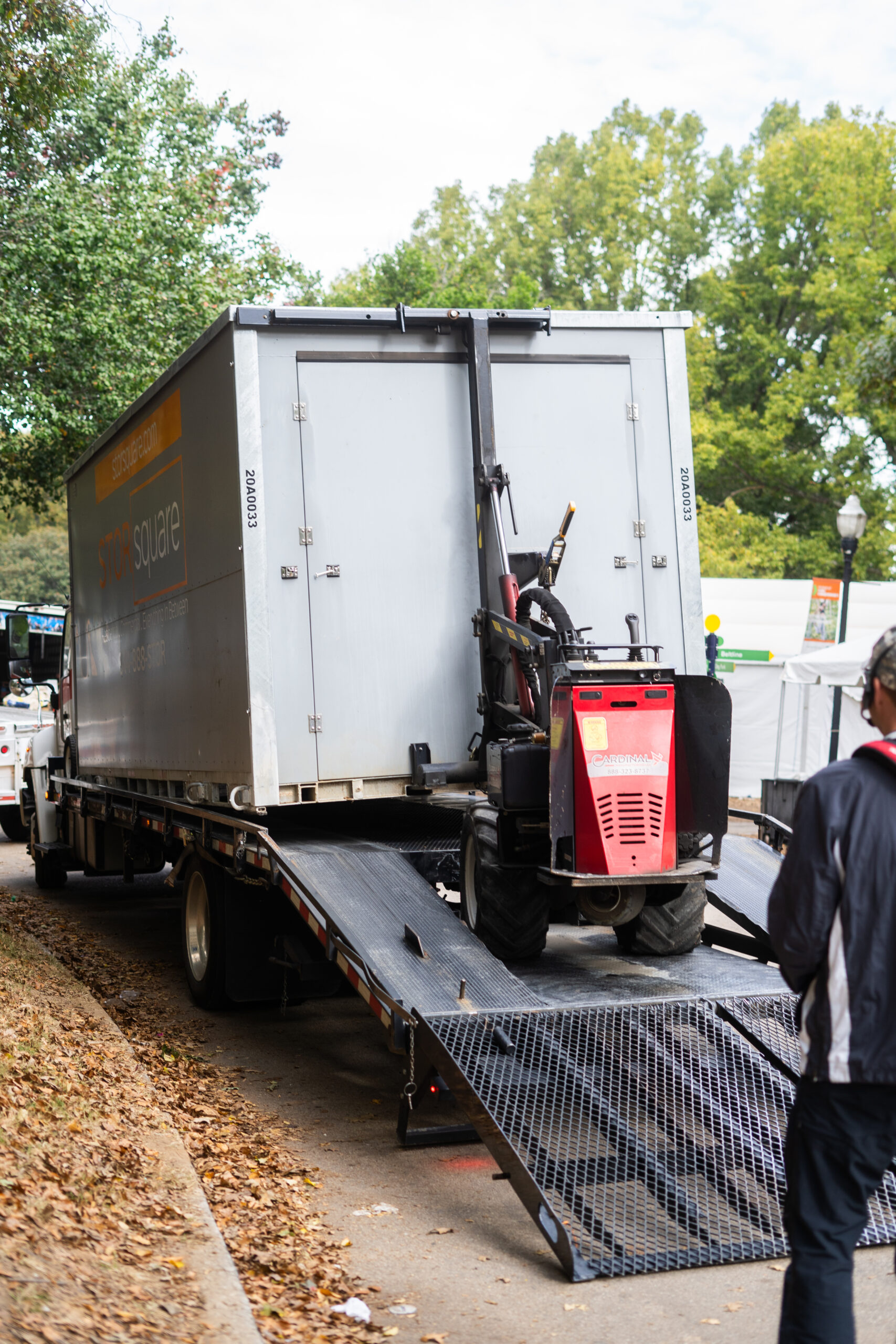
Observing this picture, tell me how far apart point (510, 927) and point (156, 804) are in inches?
157

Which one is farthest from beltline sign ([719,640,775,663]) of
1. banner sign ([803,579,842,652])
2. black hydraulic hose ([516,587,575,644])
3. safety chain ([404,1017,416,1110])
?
safety chain ([404,1017,416,1110])

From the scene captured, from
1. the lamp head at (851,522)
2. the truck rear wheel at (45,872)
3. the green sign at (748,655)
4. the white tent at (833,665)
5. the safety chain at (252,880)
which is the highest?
the lamp head at (851,522)

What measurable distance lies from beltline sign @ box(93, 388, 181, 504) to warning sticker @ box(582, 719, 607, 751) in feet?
12.7

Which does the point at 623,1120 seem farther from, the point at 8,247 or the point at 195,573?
the point at 8,247

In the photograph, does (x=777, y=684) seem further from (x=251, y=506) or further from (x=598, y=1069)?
(x=598, y=1069)

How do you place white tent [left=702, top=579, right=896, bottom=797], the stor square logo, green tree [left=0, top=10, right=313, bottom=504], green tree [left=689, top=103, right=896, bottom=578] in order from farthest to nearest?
green tree [left=689, top=103, right=896, bottom=578]
white tent [left=702, top=579, right=896, bottom=797]
green tree [left=0, top=10, right=313, bottom=504]
the stor square logo

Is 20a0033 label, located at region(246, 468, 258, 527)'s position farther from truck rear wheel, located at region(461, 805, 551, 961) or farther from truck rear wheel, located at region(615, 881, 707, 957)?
truck rear wheel, located at region(615, 881, 707, 957)

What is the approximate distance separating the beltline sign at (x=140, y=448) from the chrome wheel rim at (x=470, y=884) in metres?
3.47

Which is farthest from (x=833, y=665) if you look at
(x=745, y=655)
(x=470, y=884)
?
(x=470, y=884)

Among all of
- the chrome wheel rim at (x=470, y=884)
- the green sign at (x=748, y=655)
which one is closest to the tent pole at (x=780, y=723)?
the green sign at (x=748, y=655)

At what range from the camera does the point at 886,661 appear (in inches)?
127

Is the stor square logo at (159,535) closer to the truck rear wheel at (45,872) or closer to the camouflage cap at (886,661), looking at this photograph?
the truck rear wheel at (45,872)

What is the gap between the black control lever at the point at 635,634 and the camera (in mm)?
6898

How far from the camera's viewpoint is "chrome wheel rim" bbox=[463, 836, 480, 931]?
6867 mm
